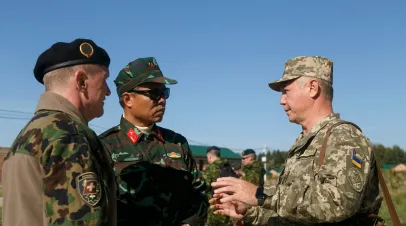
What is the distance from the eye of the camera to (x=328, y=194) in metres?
2.97

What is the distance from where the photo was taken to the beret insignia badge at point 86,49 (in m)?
2.82

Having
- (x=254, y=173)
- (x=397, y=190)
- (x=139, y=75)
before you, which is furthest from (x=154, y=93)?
(x=397, y=190)

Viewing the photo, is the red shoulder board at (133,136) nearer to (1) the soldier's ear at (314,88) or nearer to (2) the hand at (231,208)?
(2) the hand at (231,208)

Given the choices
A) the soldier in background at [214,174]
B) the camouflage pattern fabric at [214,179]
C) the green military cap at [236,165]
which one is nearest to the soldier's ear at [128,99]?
the soldier in background at [214,174]

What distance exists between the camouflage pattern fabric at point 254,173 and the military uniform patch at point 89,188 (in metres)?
9.08

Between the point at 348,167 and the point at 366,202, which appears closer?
the point at 348,167

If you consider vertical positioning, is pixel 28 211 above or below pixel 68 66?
below

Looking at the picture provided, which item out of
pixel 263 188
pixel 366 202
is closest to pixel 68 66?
pixel 263 188

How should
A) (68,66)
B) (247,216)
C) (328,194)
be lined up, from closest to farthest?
(68,66)
(328,194)
(247,216)

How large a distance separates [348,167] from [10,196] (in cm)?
204

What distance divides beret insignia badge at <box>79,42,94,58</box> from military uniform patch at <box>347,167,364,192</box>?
71.2 inches

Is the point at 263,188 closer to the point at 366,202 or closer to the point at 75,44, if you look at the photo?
the point at 366,202

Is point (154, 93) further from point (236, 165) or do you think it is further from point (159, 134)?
point (236, 165)

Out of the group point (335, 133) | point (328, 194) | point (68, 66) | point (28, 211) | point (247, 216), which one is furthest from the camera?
point (247, 216)
